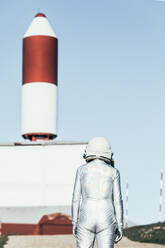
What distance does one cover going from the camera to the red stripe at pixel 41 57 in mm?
41000

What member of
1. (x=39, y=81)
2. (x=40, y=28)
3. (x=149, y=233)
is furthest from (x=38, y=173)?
(x=149, y=233)

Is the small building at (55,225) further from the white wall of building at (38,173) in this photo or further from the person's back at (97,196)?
the person's back at (97,196)

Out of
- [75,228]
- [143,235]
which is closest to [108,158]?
[75,228]

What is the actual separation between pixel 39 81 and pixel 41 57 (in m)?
1.91

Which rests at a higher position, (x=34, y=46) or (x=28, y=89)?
(x=34, y=46)

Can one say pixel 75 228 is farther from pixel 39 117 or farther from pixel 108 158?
pixel 39 117

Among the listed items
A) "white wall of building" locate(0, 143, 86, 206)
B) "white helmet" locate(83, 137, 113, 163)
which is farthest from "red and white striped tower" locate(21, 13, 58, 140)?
"white helmet" locate(83, 137, 113, 163)

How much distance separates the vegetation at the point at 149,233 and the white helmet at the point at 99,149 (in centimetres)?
1426

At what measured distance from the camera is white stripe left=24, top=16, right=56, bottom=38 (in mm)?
41438

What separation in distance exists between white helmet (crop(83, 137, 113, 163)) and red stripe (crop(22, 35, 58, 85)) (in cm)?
3233

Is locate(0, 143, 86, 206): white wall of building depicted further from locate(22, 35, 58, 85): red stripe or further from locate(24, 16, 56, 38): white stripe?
locate(24, 16, 56, 38): white stripe

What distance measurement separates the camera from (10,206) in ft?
126

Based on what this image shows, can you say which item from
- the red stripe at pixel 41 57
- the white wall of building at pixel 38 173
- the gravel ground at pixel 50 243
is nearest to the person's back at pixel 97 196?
the gravel ground at pixel 50 243

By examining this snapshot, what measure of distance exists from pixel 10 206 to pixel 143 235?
49.3 ft
